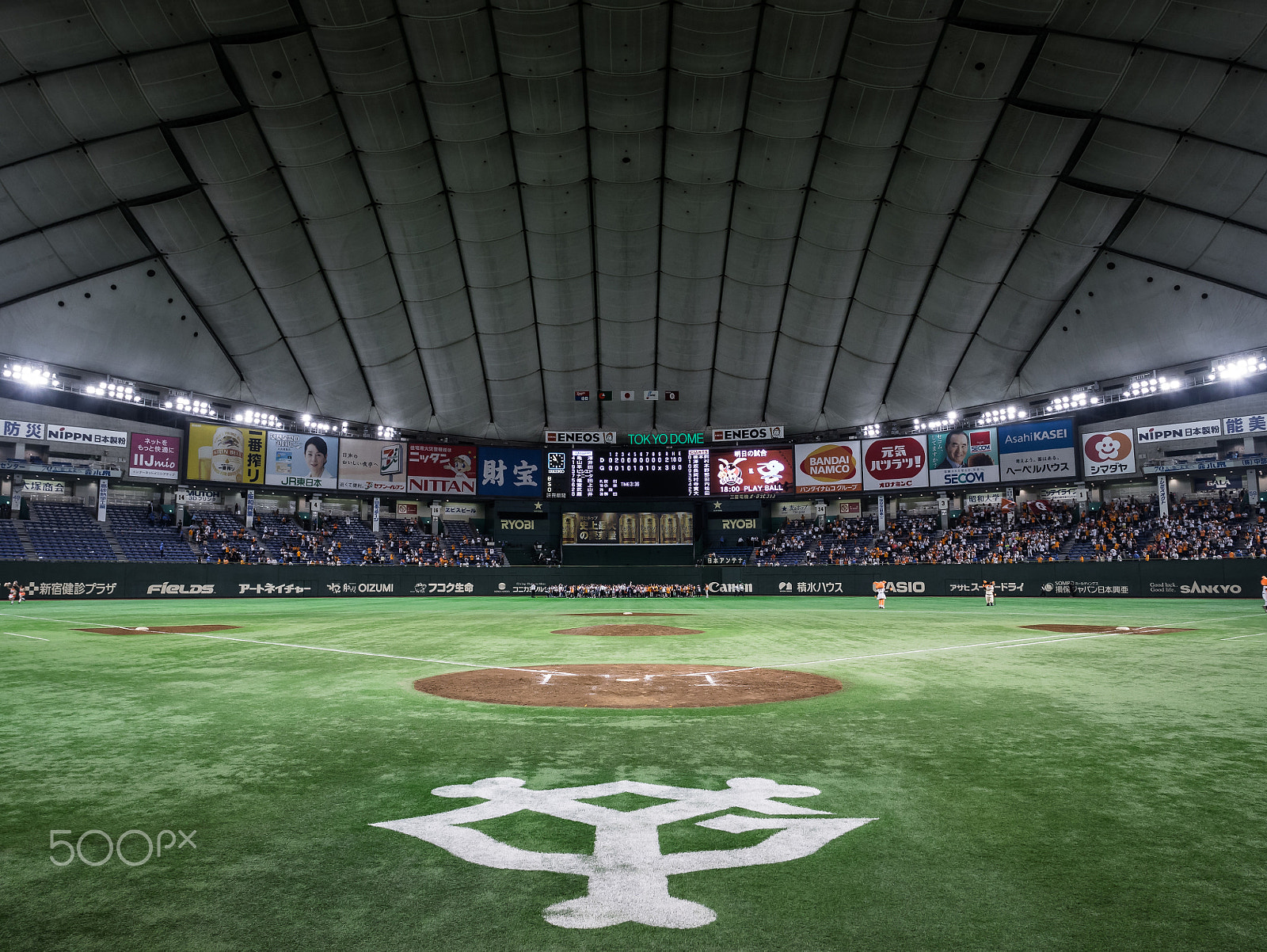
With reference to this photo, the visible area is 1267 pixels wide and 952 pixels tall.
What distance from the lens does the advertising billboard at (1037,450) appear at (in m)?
43.5

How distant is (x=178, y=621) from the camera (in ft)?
69.4

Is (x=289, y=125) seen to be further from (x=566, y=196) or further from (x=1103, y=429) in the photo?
(x=1103, y=429)

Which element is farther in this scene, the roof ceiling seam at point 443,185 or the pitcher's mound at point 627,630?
the roof ceiling seam at point 443,185

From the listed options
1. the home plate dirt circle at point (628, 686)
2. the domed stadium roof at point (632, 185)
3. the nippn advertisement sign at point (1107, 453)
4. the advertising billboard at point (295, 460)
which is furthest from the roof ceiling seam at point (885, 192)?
the advertising billboard at point (295, 460)

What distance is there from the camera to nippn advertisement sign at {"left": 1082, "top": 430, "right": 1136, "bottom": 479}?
141 ft

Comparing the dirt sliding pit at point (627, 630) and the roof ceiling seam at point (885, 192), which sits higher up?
the roof ceiling seam at point (885, 192)

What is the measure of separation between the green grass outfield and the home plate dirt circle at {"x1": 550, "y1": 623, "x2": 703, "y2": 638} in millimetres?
7452

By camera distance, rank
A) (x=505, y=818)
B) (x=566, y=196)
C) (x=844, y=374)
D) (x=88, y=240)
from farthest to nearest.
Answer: (x=844, y=374) → (x=566, y=196) → (x=88, y=240) → (x=505, y=818)

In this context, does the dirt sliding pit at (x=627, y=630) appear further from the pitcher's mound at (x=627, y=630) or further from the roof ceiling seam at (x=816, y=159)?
the roof ceiling seam at (x=816, y=159)

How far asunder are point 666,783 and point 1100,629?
1681 centimetres

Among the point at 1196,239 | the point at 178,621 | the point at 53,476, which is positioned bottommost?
the point at 178,621

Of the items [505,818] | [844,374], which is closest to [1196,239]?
[844,374]

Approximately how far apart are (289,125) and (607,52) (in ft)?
47.2

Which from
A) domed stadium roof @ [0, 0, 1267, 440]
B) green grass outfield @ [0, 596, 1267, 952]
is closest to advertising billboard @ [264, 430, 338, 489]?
domed stadium roof @ [0, 0, 1267, 440]
